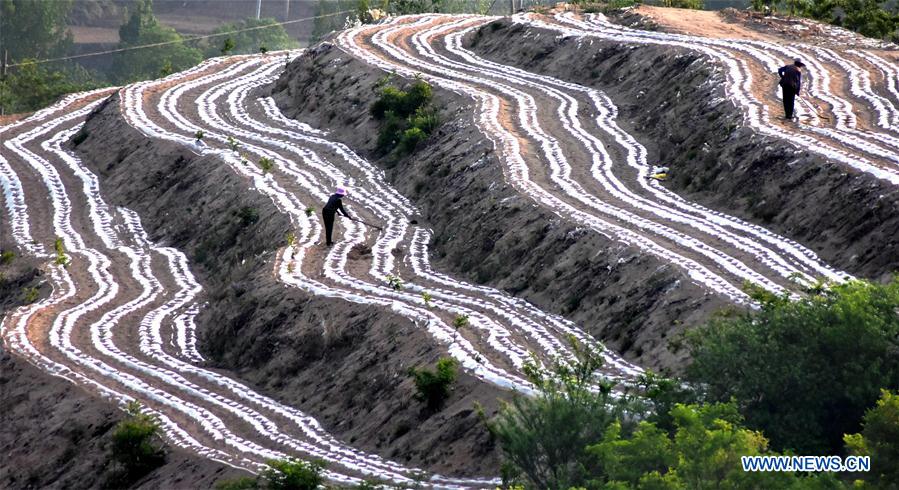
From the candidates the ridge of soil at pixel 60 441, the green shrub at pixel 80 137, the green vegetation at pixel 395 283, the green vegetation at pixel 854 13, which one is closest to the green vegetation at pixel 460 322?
the green vegetation at pixel 395 283

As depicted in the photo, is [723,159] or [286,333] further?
[723,159]

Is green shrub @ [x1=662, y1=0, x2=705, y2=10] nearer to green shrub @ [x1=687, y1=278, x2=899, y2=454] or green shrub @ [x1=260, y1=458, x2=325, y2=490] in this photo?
green shrub @ [x1=687, y1=278, x2=899, y2=454]

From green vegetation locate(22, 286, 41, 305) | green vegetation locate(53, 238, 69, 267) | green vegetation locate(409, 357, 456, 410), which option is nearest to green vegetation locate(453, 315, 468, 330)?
green vegetation locate(409, 357, 456, 410)

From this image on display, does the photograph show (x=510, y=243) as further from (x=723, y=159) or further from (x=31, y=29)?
(x=31, y=29)

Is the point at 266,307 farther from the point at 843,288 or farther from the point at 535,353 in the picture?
the point at 843,288

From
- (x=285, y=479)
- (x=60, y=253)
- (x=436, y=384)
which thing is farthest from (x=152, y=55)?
(x=285, y=479)

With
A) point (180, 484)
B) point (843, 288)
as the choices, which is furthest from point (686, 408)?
point (180, 484)

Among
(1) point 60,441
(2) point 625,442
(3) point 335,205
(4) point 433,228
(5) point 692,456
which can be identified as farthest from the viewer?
(4) point 433,228

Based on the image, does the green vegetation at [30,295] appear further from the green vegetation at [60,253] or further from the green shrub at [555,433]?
the green shrub at [555,433]
